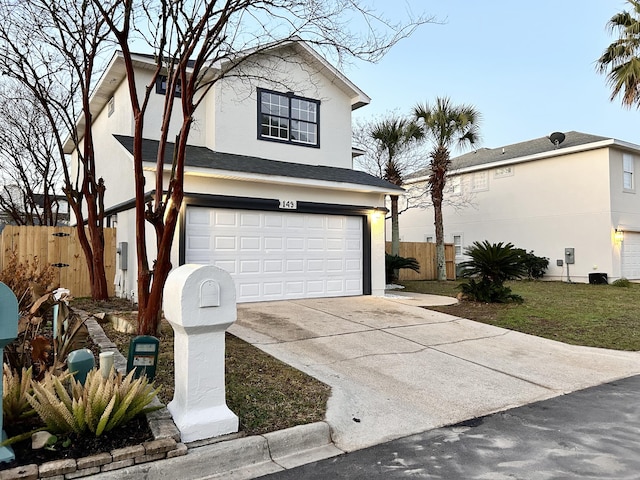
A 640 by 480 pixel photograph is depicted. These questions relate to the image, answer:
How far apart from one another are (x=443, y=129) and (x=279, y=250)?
10.6m

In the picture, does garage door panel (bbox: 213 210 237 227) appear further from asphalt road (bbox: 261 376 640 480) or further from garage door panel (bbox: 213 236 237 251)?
asphalt road (bbox: 261 376 640 480)

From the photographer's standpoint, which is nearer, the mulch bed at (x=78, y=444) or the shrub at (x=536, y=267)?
the mulch bed at (x=78, y=444)

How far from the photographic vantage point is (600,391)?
5.38 metres

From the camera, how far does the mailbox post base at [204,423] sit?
3.47 meters

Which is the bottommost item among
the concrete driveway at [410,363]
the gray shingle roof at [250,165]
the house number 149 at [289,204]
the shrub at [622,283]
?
the concrete driveway at [410,363]

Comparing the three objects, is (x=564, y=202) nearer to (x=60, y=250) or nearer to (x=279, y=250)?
(x=279, y=250)

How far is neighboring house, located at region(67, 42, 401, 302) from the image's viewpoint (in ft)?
32.3

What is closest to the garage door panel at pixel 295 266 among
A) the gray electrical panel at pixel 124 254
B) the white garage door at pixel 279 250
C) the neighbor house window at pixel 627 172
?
the white garage door at pixel 279 250

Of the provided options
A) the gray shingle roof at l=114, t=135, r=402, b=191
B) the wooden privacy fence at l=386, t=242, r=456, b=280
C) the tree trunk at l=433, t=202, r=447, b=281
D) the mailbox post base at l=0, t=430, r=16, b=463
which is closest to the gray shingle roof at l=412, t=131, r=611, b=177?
the wooden privacy fence at l=386, t=242, r=456, b=280

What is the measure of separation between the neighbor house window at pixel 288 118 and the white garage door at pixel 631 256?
14872 millimetres

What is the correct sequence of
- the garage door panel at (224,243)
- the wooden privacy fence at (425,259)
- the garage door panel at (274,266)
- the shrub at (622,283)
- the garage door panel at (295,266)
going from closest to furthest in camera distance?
the garage door panel at (224,243) < the garage door panel at (274,266) < the garage door panel at (295,266) < the shrub at (622,283) < the wooden privacy fence at (425,259)

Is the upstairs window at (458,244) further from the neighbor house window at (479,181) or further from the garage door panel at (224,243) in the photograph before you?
the garage door panel at (224,243)

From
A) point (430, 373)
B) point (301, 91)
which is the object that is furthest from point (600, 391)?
point (301, 91)

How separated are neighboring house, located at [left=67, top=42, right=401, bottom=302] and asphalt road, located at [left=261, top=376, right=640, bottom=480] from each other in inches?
261
